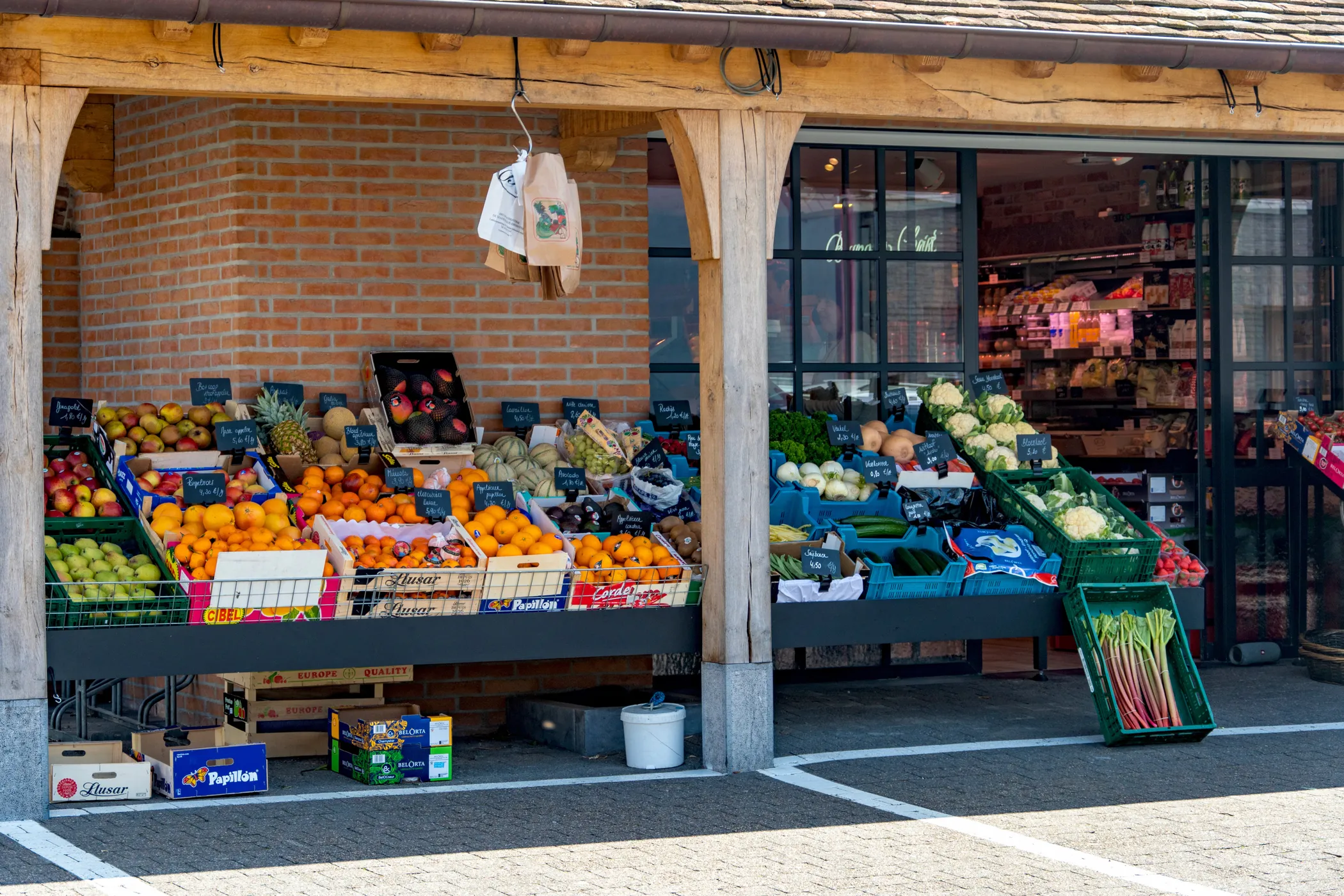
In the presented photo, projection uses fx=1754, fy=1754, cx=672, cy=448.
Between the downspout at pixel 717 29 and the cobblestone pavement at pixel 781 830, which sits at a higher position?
the downspout at pixel 717 29

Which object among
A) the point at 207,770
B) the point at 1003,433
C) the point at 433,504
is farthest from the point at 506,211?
the point at 1003,433

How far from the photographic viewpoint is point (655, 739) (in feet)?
24.7

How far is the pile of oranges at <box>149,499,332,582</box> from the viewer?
6914 millimetres

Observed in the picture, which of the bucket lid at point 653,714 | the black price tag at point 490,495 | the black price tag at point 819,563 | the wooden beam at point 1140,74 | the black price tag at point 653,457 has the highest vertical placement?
the wooden beam at point 1140,74

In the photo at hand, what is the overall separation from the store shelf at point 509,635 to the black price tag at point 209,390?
1.74 metres

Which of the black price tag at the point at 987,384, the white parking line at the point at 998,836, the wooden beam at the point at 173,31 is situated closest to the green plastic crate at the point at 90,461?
the wooden beam at the point at 173,31

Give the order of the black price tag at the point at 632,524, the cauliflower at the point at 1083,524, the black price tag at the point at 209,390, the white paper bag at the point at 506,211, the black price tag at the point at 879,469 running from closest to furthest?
the white paper bag at the point at 506,211 → the black price tag at the point at 632,524 → the black price tag at the point at 209,390 → the cauliflower at the point at 1083,524 → the black price tag at the point at 879,469

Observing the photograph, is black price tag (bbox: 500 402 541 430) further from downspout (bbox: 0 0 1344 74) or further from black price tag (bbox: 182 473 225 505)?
downspout (bbox: 0 0 1344 74)

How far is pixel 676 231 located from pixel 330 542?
321 centimetres

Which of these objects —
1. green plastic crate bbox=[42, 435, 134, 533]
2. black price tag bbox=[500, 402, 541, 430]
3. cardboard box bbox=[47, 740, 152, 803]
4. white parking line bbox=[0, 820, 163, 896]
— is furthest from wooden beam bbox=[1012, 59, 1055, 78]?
white parking line bbox=[0, 820, 163, 896]

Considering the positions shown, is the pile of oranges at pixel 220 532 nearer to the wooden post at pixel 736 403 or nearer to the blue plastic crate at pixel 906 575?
the wooden post at pixel 736 403

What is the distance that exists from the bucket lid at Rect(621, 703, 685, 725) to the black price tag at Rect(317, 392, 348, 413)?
82.4 inches

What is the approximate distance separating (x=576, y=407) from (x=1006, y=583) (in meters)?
2.36

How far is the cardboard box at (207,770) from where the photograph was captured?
6910 millimetres
